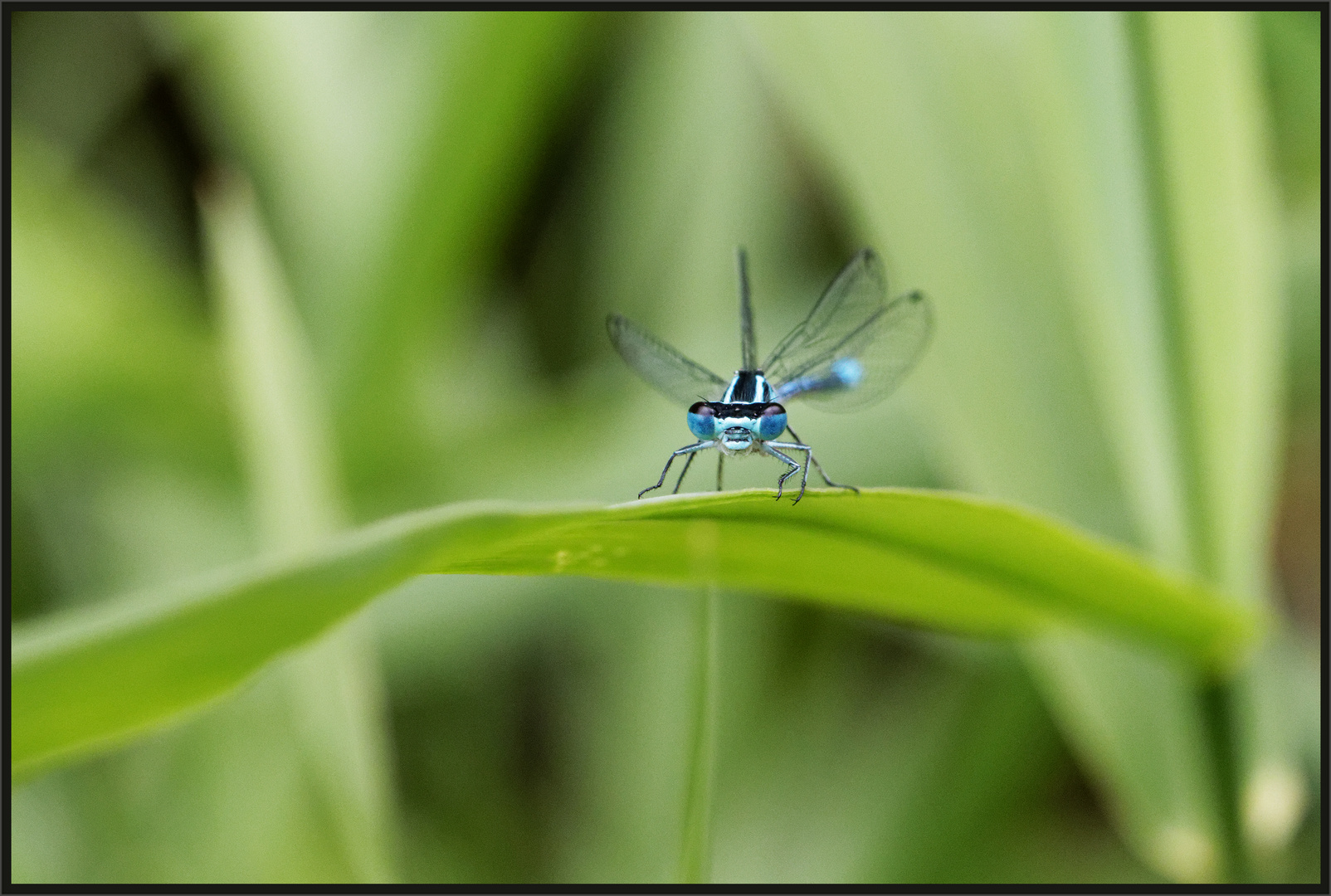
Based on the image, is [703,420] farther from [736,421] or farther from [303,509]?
[303,509]

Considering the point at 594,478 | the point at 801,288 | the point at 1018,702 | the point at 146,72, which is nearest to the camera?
the point at 1018,702

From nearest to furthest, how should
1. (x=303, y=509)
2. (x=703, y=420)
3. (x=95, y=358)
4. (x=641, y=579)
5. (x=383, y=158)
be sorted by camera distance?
1. (x=641, y=579)
2. (x=703, y=420)
3. (x=303, y=509)
4. (x=95, y=358)
5. (x=383, y=158)

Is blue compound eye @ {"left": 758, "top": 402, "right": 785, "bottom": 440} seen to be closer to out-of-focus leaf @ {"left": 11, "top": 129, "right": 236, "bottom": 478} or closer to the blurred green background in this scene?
the blurred green background

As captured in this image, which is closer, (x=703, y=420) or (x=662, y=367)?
(x=703, y=420)

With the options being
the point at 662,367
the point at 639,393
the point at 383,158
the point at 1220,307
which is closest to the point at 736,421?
the point at 662,367

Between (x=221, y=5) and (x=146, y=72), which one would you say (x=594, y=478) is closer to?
(x=221, y=5)

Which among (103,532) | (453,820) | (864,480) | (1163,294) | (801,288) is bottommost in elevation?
(453,820)

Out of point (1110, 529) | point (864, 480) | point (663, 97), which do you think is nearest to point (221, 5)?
point (663, 97)
